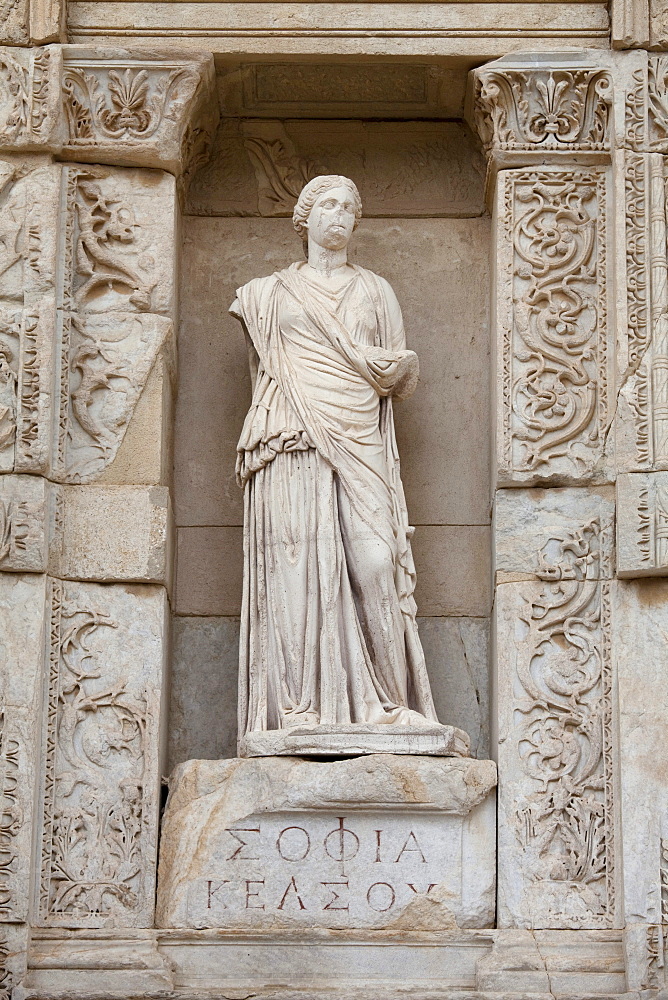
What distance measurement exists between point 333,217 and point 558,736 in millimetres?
2495

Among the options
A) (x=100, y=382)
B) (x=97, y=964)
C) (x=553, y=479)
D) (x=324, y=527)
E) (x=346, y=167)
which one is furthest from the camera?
(x=346, y=167)

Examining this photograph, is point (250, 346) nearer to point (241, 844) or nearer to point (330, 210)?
point (330, 210)

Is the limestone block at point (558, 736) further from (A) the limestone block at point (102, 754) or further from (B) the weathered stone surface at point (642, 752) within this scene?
(A) the limestone block at point (102, 754)

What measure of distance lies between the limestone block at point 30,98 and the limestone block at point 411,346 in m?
0.97

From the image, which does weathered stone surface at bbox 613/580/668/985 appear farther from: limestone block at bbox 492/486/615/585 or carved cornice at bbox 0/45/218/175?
carved cornice at bbox 0/45/218/175

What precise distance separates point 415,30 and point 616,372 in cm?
181

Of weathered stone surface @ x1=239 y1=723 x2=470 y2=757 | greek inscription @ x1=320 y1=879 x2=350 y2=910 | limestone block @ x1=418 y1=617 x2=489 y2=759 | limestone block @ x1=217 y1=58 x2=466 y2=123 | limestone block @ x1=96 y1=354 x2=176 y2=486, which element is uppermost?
limestone block @ x1=217 y1=58 x2=466 y2=123

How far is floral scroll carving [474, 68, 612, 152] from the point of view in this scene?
29.3 feet

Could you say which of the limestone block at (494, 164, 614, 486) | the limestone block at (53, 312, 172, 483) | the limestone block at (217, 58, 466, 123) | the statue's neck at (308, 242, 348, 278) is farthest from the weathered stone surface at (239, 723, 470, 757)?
the limestone block at (217, 58, 466, 123)

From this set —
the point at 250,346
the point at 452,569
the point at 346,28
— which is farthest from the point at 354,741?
the point at 346,28

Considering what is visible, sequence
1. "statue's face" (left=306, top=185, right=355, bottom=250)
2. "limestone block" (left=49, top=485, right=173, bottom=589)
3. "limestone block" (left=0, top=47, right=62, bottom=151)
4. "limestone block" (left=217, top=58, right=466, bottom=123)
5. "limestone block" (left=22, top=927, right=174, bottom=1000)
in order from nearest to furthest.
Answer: "limestone block" (left=22, top=927, right=174, bottom=1000) < "limestone block" (left=49, top=485, right=173, bottom=589) < "limestone block" (left=0, top=47, right=62, bottom=151) < "statue's face" (left=306, top=185, right=355, bottom=250) < "limestone block" (left=217, top=58, right=466, bottom=123)

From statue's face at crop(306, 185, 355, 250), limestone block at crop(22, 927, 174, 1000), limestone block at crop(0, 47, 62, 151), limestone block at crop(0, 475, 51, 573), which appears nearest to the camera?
limestone block at crop(22, 927, 174, 1000)

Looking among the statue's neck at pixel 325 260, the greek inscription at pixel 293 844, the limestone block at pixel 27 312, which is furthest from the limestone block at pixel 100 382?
the greek inscription at pixel 293 844

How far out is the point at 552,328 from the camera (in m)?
8.79
